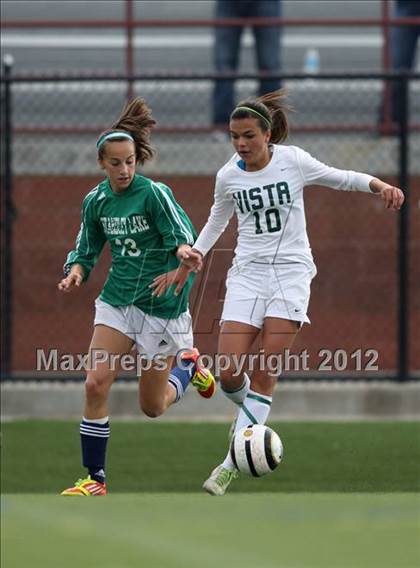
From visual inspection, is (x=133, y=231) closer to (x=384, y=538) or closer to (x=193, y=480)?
(x=193, y=480)

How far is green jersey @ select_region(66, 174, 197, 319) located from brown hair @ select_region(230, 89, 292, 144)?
0.63 metres

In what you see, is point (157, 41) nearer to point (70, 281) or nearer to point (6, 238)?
point (6, 238)

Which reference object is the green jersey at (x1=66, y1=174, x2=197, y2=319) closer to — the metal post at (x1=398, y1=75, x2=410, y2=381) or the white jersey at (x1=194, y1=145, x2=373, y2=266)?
the white jersey at (x1=194, y1=145, x2=373, y2=266)

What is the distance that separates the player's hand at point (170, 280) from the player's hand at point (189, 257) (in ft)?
0.16

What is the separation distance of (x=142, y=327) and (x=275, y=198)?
104 cm

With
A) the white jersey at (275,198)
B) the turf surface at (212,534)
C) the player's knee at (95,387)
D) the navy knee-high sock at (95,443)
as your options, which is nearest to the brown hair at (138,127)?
the white jersey at (275,198)

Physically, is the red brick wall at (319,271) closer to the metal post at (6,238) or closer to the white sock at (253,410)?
the metal post at (6,238)

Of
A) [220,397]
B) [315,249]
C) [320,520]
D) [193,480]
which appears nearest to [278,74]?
[315,249]

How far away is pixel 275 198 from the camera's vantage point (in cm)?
876

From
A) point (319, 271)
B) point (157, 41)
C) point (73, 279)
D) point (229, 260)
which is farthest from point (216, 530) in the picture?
point (157, 41)

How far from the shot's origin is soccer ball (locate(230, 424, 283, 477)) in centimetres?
847

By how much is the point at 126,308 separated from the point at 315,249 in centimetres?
466

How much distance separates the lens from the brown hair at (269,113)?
8.68 meters

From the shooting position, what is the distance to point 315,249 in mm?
13211
